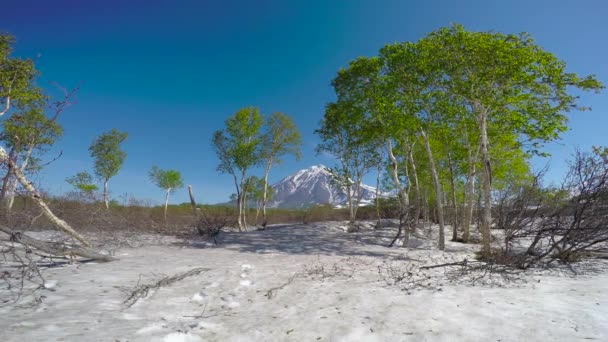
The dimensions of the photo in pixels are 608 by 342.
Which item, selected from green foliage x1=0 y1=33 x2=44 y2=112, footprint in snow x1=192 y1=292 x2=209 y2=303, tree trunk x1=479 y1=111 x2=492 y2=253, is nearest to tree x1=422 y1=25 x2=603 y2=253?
tree trunk x1=479 y1=111 x2=492 y2=253

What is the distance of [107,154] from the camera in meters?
37.1

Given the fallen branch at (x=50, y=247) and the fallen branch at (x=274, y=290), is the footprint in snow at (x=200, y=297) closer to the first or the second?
the fallen branch at (x=274, y=290)

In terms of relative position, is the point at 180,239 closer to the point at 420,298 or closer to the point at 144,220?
the point at 144,220

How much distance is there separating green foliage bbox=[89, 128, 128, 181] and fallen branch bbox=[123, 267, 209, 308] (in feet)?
121

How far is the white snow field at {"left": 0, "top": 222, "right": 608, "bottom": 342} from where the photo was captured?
149 inches

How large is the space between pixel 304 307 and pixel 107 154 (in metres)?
40.8

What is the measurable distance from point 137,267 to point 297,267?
14.4 ft

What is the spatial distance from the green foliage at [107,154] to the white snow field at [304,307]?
35030mm

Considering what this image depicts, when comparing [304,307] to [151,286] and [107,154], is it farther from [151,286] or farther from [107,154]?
[107,154]

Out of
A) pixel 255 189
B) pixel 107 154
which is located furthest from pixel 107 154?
pixel 255 189

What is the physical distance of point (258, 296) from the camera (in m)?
5.92

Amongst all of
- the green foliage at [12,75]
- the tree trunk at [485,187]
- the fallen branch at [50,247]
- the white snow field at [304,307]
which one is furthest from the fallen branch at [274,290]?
the green foliage at [12,75]

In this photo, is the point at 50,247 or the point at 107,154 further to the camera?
the point at 107,154

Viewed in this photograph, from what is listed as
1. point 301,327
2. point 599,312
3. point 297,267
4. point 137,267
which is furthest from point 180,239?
point 599,312
